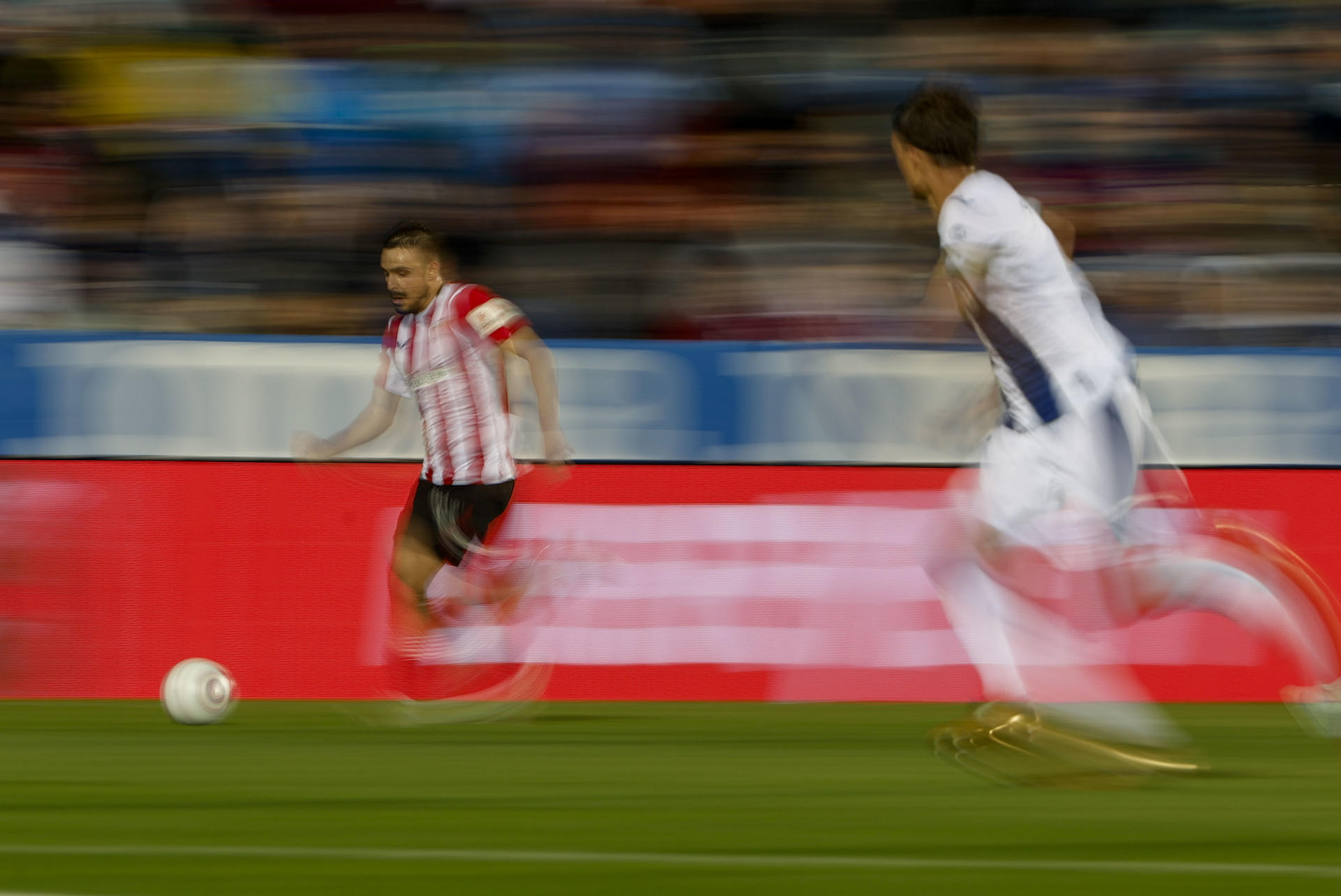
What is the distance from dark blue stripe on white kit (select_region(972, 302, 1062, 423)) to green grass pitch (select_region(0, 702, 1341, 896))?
89 centimetres

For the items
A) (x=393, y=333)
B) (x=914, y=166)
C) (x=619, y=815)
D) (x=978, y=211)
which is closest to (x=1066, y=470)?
(x=978, y=211)

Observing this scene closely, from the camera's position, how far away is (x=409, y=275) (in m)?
7.08

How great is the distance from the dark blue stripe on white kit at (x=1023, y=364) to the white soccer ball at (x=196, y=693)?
2919mm

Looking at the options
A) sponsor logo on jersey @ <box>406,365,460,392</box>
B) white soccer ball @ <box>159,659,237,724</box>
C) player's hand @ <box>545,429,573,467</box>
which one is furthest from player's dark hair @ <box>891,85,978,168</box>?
white soccer ball @ <box>159,659,237,724</box>

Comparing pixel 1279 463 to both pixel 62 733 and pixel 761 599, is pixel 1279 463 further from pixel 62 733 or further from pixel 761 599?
pixel 62 733

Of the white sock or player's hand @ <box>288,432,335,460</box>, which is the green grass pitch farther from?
player's hand @ <box>288,432,335,460</box>

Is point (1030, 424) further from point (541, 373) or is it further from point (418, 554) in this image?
point (418, 554)

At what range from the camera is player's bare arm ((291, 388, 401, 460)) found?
291 inches

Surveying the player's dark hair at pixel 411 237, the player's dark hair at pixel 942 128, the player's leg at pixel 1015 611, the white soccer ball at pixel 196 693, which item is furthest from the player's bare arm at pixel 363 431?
the player's dark hair at pixel 942 128

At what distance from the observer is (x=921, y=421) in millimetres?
8016

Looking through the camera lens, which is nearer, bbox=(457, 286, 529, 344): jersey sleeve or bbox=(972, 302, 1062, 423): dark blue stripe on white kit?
bbox=(972, 302, 1062, 423): dark blue stripe on white kit

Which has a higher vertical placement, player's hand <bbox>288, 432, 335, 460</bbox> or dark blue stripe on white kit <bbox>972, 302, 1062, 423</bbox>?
player's hand <bbox>288, 432, 335, 460</bbox>

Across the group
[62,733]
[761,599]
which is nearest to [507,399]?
[761,599]

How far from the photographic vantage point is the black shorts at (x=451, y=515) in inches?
287
